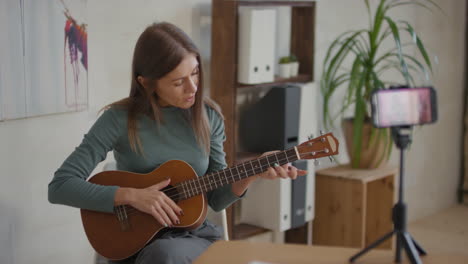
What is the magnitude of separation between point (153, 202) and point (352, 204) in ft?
5.53

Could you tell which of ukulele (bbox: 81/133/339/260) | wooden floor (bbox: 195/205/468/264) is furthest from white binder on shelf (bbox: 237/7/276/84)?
wooden floor (bbox: 195/205/468/264)

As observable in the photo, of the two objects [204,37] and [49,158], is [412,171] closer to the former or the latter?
[204,37]

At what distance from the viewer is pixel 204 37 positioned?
2.95 metres

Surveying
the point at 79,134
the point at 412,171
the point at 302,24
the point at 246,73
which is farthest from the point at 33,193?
the point at 412,171

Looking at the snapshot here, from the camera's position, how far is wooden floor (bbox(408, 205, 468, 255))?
12.7 feet

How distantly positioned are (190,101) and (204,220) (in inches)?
15.2

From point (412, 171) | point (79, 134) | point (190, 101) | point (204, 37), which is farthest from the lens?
point (412, 171)

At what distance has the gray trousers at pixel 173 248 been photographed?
72.4 inches

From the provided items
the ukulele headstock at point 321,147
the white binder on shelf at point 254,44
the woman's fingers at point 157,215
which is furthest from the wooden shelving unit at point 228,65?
the ukulele headstock at point 321,147

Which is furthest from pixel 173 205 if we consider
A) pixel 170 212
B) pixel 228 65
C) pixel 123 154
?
pixel 228 65

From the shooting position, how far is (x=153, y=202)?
1.88 m

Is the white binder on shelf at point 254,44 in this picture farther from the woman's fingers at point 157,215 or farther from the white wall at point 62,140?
the woman's fingers at point 157,215

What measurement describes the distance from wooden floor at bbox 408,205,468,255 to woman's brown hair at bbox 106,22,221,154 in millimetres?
2100

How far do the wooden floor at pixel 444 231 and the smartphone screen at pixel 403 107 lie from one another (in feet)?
7.94
